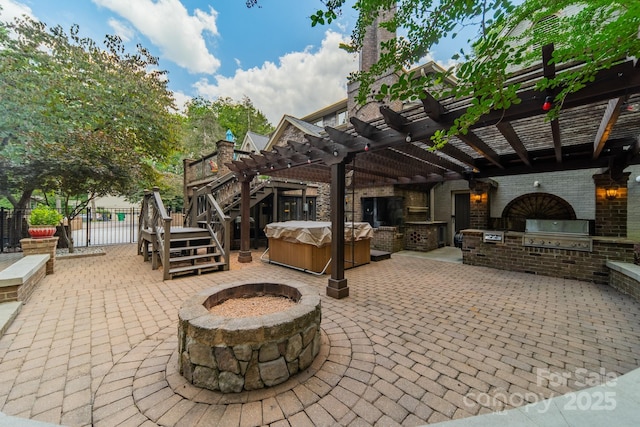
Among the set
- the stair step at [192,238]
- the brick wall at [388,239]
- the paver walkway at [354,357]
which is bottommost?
the paver walkway at [354,357]

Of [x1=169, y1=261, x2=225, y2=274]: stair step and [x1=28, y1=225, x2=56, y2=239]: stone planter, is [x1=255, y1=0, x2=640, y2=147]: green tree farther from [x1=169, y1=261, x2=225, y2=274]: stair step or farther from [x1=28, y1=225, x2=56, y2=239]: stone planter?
[x1=28, y1=225, x2=56, y2=239]: stone planter

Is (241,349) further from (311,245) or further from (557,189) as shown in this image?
(557,189)

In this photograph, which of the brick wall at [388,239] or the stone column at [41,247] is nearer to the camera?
the stone column at [41,247]

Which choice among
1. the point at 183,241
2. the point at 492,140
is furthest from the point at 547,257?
the point at 183,241

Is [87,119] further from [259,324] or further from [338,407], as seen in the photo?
[338,407]

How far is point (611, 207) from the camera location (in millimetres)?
4918

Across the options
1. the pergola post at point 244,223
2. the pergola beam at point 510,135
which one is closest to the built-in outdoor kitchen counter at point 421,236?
the pergola beam at point 510,135

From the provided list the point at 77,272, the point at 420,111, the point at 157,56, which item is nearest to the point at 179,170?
the point at 157,56

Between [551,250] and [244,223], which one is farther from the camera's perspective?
[244,223]

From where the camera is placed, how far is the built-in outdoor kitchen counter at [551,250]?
4570 millimetres

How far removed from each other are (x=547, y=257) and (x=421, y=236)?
10.8 feet

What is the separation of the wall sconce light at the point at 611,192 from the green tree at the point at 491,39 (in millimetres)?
4662

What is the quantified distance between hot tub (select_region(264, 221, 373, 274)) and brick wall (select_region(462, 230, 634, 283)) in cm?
274

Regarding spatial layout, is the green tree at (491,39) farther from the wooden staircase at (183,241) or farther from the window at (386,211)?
the window at (386,211)
